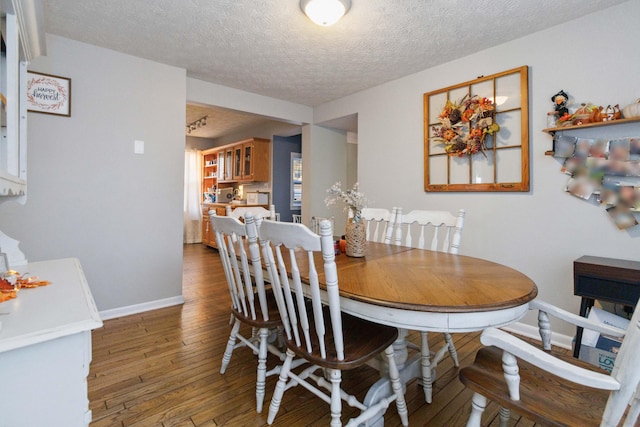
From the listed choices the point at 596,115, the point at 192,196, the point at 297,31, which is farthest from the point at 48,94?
the point at 192,196

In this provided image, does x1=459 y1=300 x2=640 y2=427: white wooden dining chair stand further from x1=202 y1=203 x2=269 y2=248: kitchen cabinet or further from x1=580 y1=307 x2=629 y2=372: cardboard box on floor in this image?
x1=202 y1=203 x2=269 y2=248: kitchen cabinet

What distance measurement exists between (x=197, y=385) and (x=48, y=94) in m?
2.55

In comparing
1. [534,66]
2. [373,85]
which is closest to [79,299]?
[534,66]

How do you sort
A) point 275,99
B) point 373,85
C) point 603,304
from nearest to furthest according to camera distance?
point 603,304
point 373,85
point 275,99

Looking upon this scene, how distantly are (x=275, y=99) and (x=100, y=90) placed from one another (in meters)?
1.93

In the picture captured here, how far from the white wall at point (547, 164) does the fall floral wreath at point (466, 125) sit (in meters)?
0.25

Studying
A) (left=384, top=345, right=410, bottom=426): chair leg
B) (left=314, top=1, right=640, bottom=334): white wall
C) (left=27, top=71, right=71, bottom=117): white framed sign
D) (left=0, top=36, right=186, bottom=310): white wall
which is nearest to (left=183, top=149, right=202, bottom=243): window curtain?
(left=0, top=36, right=186, bottom=310): white wall

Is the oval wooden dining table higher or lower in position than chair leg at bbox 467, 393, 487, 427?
higher

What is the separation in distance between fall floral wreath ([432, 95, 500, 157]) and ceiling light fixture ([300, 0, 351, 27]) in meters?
1.36

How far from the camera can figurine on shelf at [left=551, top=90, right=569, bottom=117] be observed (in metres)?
2.21

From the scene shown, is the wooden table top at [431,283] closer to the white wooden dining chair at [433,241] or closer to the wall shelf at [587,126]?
the white wooden dining chair at [433,241]

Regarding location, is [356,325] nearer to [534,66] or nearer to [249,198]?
[534,66]

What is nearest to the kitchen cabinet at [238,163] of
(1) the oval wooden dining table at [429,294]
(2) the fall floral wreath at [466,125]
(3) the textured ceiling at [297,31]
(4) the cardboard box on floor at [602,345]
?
(3) the textured ceiling at [297,31]

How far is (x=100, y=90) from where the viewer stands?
2.67m
